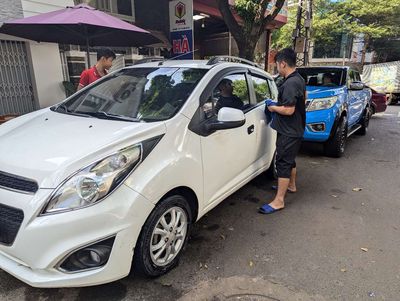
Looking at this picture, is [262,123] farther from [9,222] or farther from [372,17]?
[372,17]

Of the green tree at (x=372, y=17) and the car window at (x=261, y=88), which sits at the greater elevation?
the green tree at (x=372, y=17)

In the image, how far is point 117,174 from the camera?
2094 mm

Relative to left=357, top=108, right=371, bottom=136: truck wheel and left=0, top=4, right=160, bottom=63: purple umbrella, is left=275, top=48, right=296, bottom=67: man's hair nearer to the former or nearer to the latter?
left=0, top=4, right=160, bottom=63: purple umbrella

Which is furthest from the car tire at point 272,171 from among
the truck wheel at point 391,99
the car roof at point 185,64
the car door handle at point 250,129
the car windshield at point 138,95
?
the truck wheel at point 391,99

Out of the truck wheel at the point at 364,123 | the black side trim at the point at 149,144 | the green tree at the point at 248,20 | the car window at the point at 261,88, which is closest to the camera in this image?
the black side trim at the point at 149,144

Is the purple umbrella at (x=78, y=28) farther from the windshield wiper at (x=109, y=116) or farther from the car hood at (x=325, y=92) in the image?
the car hood at (x=325, y=92)

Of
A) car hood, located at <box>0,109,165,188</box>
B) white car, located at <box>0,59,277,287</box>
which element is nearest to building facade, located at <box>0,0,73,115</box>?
white car, located at <box>0,59,277,287</box>

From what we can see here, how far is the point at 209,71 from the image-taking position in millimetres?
3096

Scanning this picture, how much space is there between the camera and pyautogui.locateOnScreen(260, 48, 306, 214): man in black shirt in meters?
3.48

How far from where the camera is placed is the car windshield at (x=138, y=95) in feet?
9.07

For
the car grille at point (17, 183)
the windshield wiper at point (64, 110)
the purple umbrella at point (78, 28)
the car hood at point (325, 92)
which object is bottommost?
the car grille at point (17, 183)

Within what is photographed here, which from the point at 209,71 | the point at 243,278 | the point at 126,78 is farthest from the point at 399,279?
the point at 126,78

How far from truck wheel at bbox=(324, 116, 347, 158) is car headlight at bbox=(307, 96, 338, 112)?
18.1 inches

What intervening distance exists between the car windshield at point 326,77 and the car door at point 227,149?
127 inches
